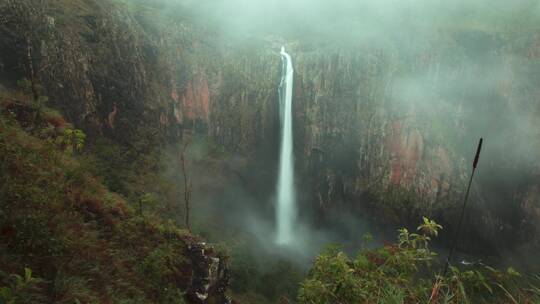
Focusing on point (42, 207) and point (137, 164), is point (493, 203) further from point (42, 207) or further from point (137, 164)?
point (42, 207)

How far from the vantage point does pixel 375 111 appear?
80.6 feet

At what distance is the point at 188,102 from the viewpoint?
80.2 feet

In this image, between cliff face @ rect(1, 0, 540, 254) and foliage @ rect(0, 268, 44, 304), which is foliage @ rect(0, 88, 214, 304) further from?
cliff face @ rect(1, 0, 540, 254)

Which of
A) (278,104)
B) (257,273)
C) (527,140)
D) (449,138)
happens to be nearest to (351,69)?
(278,104)

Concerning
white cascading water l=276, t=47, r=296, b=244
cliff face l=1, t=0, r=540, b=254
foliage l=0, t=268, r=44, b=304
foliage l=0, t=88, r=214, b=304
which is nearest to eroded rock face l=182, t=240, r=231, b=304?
foliage l=0, t=88, r=214, b=304

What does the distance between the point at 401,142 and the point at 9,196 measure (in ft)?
77.0

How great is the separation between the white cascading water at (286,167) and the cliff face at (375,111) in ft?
1.85

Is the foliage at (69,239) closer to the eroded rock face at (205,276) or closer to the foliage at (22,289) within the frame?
the foliage at (22,289)

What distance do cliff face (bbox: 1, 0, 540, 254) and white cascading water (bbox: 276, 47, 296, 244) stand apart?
57cm

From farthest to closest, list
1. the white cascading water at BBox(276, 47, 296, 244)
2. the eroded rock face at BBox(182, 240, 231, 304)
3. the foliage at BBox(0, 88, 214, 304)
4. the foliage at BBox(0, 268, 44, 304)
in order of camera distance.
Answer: the white cascading water at BBox(276, 47, 296, 244), the eroded rock face at BBox(182, 240, 231, 304), the foliage at BBox(0, 88, 214, 304), the foliage at BBox(0, 268, 44, 304)

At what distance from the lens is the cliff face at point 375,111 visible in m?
23.4

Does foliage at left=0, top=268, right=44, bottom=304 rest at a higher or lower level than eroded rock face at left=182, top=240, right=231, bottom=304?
higher

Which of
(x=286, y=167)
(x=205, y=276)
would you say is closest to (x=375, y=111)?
(x=286, y=167)

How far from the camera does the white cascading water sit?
82.1ft
